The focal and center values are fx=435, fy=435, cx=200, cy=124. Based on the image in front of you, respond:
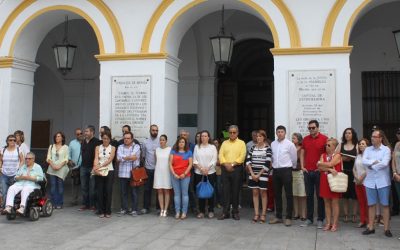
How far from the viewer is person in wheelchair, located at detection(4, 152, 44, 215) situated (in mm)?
7289

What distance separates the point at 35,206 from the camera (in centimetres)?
750

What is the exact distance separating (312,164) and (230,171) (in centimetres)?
138

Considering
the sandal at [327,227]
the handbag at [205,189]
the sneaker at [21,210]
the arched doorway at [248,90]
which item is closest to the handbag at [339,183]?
the sandal at [327,227]

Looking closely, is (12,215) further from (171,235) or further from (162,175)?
(171,235)

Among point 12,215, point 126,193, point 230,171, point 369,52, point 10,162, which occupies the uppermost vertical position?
point 369,52

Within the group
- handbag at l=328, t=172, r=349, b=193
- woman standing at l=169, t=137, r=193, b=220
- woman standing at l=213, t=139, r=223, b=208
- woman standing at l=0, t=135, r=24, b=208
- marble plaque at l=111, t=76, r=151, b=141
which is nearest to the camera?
handbag at l=328, t=172, r=349, b=193

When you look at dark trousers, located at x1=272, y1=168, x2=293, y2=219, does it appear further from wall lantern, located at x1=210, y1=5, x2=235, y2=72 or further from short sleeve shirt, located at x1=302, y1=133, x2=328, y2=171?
wall lantern, located at x1=210, y1=5, x2=235, y2=72

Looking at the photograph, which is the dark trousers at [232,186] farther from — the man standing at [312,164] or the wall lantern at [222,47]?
the wall lantern at [222,47]

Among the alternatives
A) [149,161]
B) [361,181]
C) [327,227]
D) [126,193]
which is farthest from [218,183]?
[361,181]

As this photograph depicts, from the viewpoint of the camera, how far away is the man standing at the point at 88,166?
8328 mm

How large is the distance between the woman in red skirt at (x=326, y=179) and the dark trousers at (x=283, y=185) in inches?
20.4

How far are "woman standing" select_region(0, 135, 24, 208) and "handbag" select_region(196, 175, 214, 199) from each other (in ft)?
11.1

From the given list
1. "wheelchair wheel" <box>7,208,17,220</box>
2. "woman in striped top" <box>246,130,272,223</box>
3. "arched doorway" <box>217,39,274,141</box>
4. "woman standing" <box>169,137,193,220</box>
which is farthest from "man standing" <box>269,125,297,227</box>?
"arched doorway" <box>217,39,274,141</box>

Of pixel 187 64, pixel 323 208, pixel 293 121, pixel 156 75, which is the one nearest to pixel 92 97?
pixel 187 64
